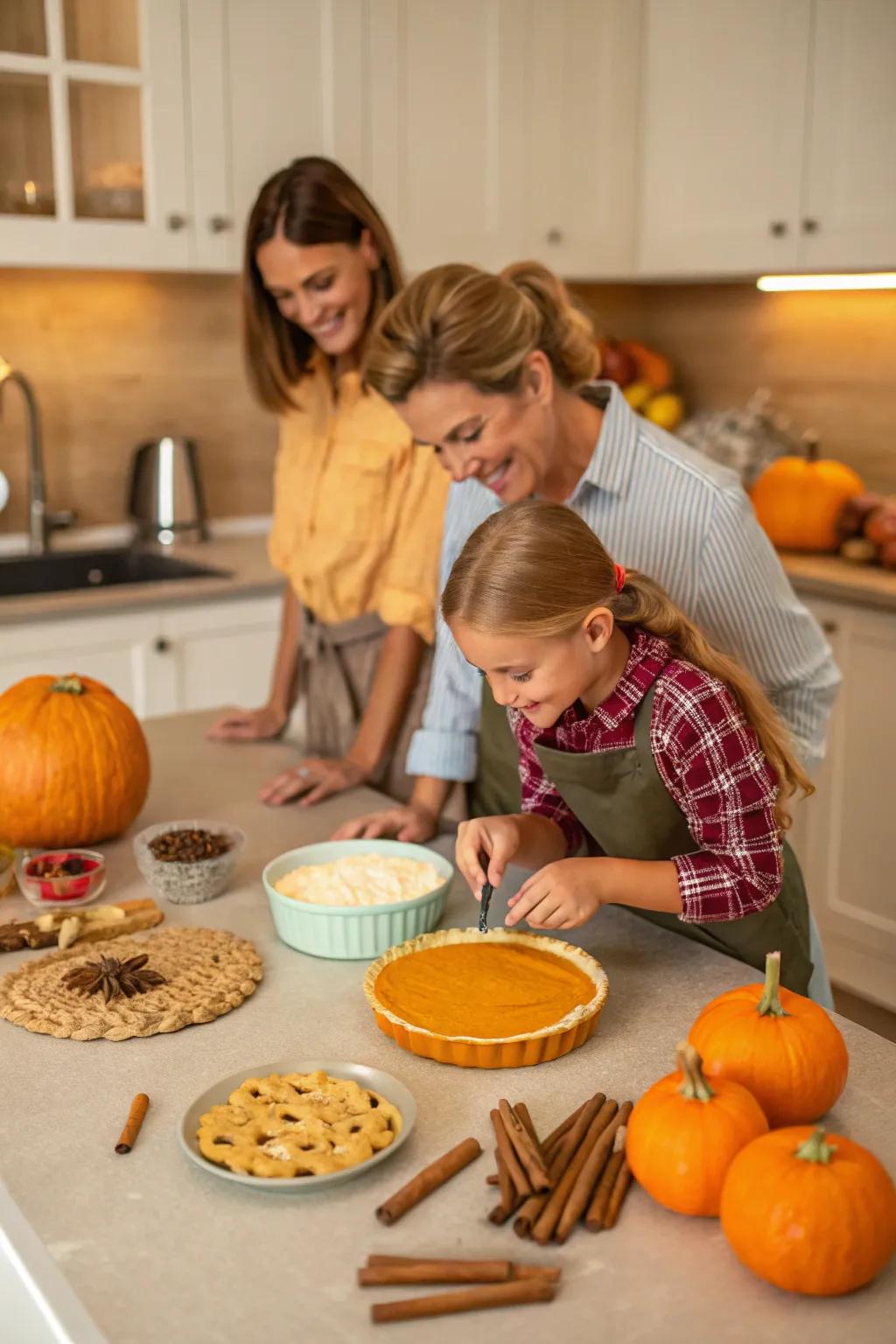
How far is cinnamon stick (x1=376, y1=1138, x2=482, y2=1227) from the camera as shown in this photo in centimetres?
97

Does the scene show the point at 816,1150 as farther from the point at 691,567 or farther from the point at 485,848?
the point at 691,567

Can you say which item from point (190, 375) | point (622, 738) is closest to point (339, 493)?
point (622, 738)

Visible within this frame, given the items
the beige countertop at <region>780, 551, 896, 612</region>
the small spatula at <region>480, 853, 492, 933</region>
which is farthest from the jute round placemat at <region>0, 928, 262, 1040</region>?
the beige countertop at <region>780, 551, 896, 612</region>

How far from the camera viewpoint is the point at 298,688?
2312 millimetres

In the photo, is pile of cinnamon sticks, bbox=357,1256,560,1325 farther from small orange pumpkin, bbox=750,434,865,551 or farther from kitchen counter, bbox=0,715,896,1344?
small orange pumpkin, bbox=750,434,865,551

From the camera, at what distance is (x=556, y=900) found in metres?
1.27

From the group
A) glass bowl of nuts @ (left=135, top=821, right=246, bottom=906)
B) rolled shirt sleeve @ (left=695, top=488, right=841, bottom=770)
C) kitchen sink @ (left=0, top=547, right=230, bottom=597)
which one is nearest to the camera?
glass bowl of nuts @ (left=135, top=821, right=246, bottom=906)

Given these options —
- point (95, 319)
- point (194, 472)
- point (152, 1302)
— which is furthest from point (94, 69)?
point (152, 1302)

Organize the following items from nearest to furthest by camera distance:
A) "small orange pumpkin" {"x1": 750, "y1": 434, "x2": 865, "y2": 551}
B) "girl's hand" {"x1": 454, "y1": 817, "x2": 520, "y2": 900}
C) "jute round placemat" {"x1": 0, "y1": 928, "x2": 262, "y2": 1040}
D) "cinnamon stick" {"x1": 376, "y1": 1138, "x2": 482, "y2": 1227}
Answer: "cinnamon stick" {"x1": 376, "y1": 1138, "x2": 482, "y2": 1227}
"jute round placemat" {"x1": 0, "y1": 928, "x2": 262, "y2": 1040}
"girl's hand" {"x1": 454, "y1": 817, "x2": 520, "y2": 900}
"small orange pumpkin" {"x1": 750, "y1": 434, "x2": 865, "y2": 551}

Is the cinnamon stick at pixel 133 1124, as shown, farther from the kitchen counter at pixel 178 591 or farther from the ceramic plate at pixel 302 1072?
the kitchen counter at pixel 178 591

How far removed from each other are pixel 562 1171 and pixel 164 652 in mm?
2246

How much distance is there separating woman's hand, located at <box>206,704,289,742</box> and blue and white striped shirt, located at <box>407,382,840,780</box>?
0.44 metres

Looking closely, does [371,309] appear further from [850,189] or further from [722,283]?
[722,283]

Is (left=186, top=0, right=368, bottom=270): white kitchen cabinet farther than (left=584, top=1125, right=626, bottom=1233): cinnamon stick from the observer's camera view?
Yes
